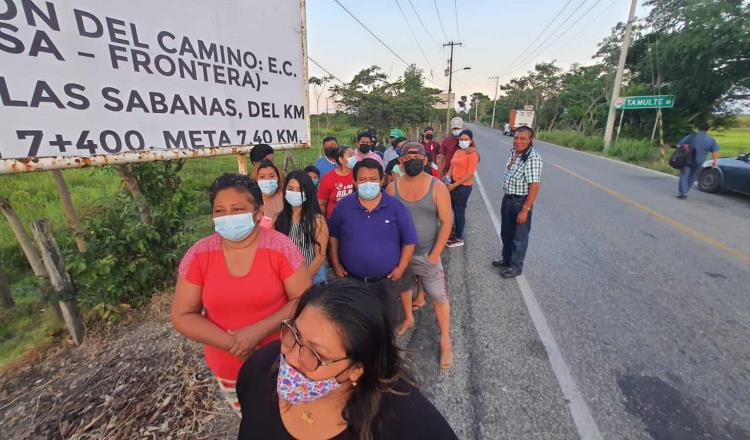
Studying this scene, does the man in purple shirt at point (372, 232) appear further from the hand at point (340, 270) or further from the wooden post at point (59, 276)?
the wooden post at point (59, 276)

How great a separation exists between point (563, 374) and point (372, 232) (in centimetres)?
176

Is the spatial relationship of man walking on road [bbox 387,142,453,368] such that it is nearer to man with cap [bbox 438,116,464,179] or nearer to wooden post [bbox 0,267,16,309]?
man with cap [bbox 438,116,464,179]

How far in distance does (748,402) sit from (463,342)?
1.85 m

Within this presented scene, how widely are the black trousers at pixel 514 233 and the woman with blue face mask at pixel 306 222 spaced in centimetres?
243

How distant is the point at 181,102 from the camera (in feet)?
7.31

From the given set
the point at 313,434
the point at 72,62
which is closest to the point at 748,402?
the point at 313,434

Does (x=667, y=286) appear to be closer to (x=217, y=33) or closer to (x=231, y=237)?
(x=231, y=237)

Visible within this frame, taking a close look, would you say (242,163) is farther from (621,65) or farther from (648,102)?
(621,65)

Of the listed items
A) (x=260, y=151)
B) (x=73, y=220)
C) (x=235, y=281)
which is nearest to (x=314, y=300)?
(x=235, y=281)

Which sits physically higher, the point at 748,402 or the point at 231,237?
the point at 231,237

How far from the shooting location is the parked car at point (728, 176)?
7.14m

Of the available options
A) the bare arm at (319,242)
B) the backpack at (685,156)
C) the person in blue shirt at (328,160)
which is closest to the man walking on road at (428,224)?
the bare arm at (319,242)

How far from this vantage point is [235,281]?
148 centimetres

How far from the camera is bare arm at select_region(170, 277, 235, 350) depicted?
149 centimetres
